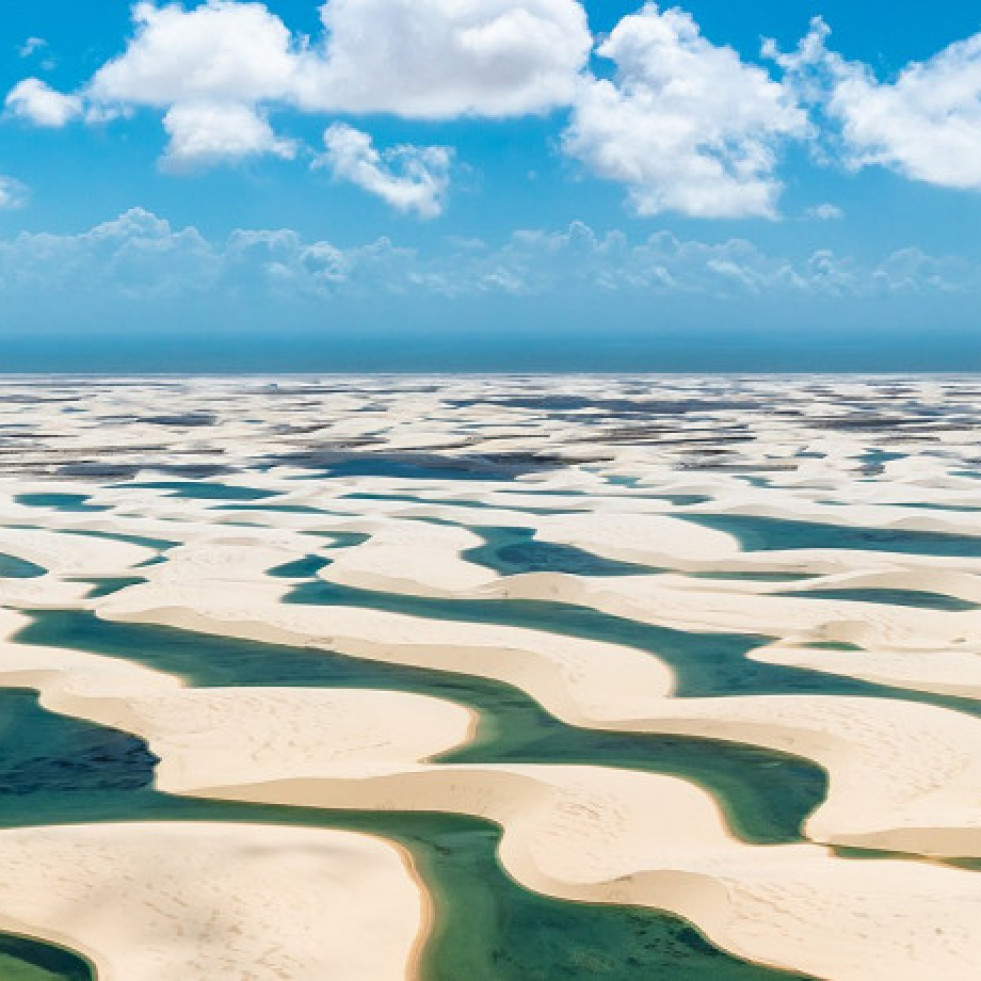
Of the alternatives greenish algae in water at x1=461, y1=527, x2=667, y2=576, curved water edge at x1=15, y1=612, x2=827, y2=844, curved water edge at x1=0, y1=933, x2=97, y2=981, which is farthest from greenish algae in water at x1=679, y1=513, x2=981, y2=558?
curved water edge at x1=0, y1=933, x2=97, y2=981

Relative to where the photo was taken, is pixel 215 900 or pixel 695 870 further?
pixel 695 870

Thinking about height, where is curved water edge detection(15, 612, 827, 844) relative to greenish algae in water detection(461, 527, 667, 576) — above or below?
below

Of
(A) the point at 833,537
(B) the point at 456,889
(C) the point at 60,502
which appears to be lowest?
(B) the point at 456,889

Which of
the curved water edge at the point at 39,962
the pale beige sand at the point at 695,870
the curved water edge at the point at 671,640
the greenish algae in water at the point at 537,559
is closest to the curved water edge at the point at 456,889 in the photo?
the curved water edge at the point at 39,962

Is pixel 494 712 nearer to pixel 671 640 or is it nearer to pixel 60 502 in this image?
pixel 671 640

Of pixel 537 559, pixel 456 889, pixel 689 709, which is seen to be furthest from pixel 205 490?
pixel 456 889

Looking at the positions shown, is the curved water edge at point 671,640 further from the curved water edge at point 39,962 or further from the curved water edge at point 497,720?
the curved water edge at point 39,962

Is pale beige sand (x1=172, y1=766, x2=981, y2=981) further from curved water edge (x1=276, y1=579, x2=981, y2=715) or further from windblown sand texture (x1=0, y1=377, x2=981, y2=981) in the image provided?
curved water edge (x1=276, y1=579, x2=981, y2=715)

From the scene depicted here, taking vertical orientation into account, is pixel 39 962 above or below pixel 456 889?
below
